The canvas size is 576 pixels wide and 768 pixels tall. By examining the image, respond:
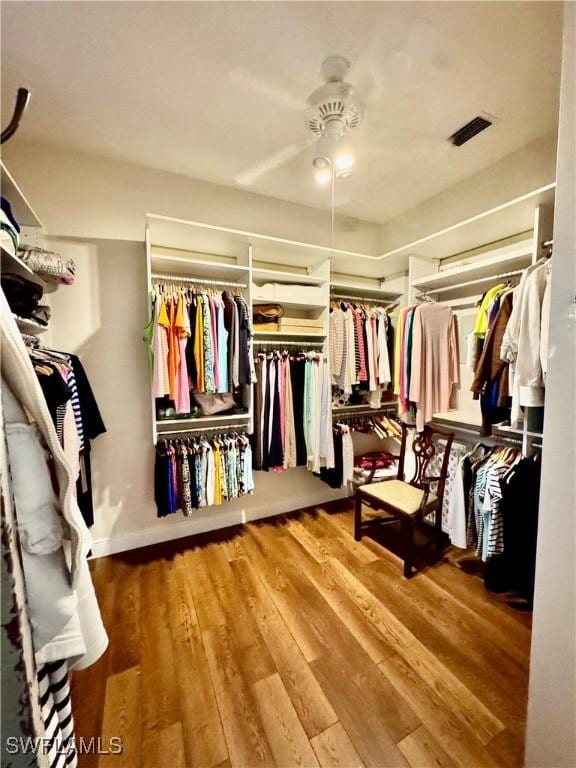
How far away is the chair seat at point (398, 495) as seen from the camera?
202 cm

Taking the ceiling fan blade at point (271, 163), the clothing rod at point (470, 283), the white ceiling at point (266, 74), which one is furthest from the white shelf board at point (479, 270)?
the ceiling fan blade at point (271, 163)

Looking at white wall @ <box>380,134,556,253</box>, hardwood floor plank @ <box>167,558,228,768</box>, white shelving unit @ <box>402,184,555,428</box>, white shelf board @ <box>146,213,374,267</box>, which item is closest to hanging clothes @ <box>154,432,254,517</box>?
hardwood floor plank @ <box>167,558,228,768</box>

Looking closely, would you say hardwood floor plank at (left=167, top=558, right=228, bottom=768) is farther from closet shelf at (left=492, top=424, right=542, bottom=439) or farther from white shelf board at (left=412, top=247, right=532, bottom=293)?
white shelf board at (left=412, top=247, right=532, bottom=293)

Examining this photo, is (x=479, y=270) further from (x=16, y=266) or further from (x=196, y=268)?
(x=16, y=266)

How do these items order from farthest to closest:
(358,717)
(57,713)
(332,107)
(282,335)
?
(282,335), (332,107), (358,717), (57,713)

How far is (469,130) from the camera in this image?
1.80 metres

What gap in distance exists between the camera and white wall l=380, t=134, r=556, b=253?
1.90 meters

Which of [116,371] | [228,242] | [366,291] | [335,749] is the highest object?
[228,242]

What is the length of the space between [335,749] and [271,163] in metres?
3.09

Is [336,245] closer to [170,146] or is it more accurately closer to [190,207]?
[190,207]

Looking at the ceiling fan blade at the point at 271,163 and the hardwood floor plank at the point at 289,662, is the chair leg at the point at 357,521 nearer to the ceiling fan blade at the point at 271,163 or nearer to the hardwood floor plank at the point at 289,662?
the hardwood floor plank at the point at 289,662

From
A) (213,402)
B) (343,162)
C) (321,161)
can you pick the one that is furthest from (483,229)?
(213,402)

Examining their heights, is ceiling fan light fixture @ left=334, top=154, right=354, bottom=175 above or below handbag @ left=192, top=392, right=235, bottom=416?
above

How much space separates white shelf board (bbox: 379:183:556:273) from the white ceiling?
478 millimetres
